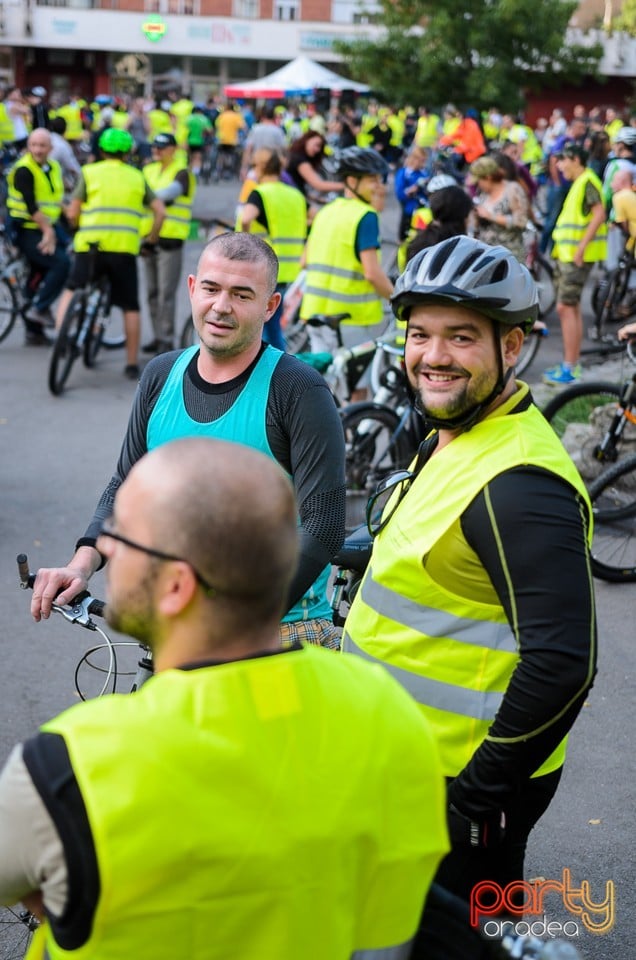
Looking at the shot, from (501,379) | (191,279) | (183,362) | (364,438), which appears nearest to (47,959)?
(501,379)

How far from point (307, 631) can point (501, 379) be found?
3.76 ft

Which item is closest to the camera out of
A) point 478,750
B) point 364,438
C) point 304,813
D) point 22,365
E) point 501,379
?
point 304,813

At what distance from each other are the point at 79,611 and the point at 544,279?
12788mm

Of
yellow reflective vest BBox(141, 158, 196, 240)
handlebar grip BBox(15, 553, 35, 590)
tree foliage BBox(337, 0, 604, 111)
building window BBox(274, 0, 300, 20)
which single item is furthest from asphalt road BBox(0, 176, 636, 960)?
building window BBox(274, 0, 300, 20)

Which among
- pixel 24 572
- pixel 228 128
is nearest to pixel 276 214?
pixel 24 572

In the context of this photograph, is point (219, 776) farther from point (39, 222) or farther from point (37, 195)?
point (37, 195)

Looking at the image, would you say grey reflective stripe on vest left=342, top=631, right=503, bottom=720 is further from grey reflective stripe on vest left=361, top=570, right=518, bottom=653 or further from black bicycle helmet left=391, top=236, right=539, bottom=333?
black bicycle helmet left=391, top=236, right=539, bottom=333

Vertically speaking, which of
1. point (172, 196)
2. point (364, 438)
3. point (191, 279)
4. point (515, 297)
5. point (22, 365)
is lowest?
point (22, 365)

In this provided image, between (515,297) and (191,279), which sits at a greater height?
(515,297)

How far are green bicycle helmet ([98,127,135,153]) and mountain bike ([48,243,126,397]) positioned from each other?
2.64ft

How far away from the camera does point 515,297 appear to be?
2.58 metres

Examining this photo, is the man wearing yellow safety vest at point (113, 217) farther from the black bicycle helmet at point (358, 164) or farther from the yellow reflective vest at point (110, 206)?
the black bicycle helmet at point (358, 164)

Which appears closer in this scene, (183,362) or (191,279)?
(183,362)

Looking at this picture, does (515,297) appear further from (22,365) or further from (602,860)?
(22,365)
